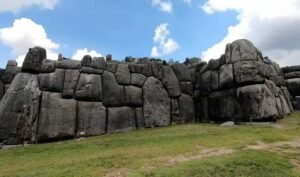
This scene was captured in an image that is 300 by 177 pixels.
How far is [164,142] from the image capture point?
38.5 feet

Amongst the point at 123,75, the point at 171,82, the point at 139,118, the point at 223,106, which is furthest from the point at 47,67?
the point at 223,106

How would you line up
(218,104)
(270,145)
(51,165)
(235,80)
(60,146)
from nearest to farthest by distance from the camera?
(51,165) → (270,145) → (60,146) → (235,80) → (218,104)

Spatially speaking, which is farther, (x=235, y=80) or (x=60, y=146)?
(x=235, y=80)

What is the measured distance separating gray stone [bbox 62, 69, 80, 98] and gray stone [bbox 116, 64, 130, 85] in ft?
7.34

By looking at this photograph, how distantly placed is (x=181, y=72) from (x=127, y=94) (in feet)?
14.2

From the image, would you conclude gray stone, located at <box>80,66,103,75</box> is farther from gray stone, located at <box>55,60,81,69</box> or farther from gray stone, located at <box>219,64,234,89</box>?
gray stone, located at <box>219,64,234,89</box>

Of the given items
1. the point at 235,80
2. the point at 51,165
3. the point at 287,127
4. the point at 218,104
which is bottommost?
the point at 51,165

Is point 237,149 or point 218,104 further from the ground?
point 218,104

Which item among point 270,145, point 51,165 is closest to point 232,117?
point 270,145

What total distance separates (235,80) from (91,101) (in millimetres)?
7639

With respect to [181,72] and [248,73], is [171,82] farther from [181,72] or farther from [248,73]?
[248,73]

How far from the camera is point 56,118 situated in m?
14.1

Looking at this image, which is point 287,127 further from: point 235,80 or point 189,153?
point 189,153

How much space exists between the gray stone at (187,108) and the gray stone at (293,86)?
23.9 feet
